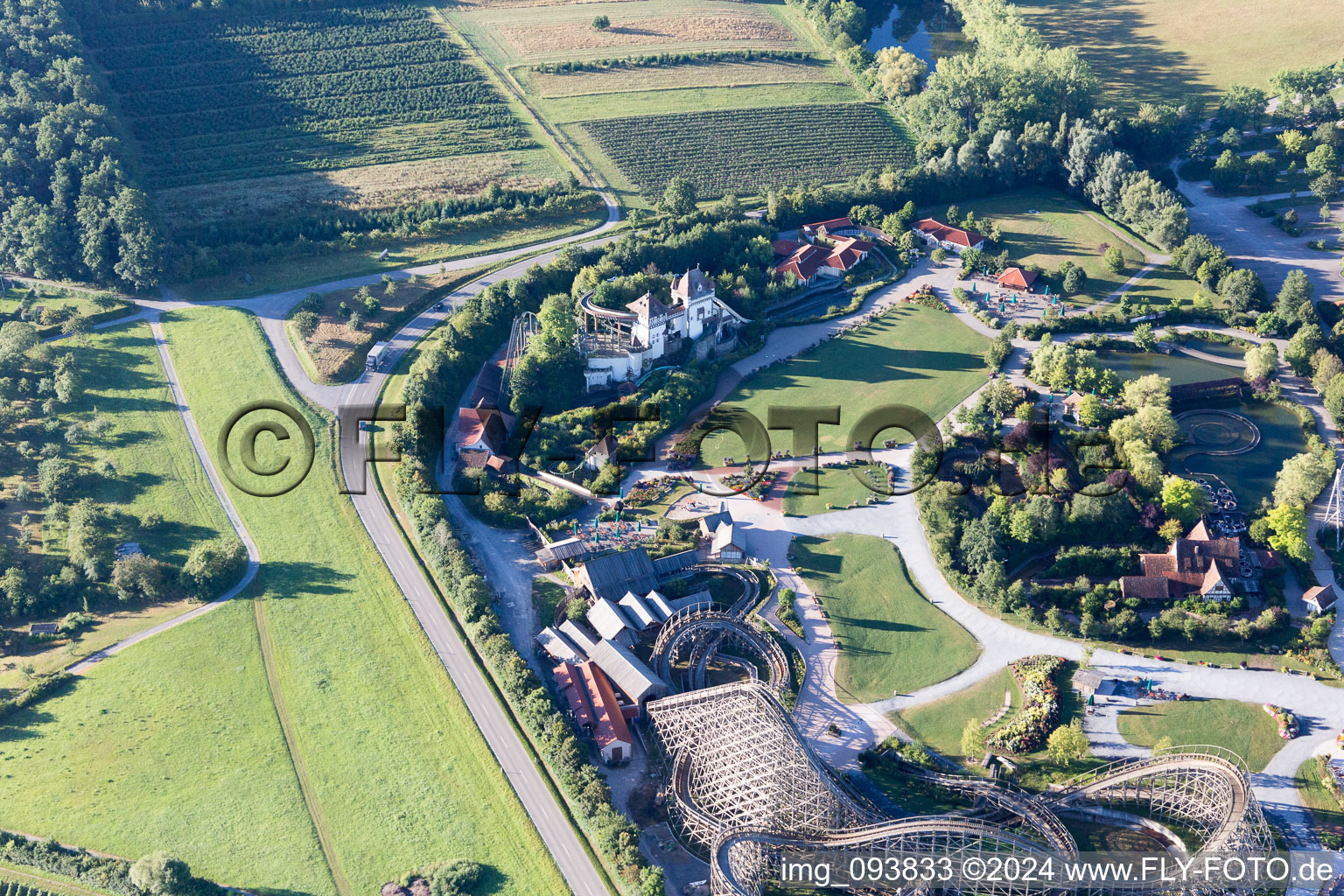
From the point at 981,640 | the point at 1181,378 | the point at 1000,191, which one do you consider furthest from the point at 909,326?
the point at 981,640

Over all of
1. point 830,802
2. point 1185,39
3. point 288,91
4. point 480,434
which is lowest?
point 830,802

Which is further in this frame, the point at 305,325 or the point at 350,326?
the point at 350,326

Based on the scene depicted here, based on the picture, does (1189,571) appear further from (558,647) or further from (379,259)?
(379,259)

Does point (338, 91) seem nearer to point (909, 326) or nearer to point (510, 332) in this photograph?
point (510, 332)

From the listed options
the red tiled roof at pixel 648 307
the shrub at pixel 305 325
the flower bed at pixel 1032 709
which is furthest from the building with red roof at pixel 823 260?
the flower bed at pixel 1032 709

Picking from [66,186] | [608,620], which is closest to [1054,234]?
[608,620]

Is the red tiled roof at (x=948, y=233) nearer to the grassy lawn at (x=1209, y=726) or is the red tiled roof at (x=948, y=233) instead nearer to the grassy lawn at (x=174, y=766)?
the grassy lawn at (x=1209, y=726)

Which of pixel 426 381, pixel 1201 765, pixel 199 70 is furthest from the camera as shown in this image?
pixel 199 70

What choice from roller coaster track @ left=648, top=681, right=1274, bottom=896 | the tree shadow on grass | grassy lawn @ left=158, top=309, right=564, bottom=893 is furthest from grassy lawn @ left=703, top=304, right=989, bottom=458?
the tree shadow on grass
